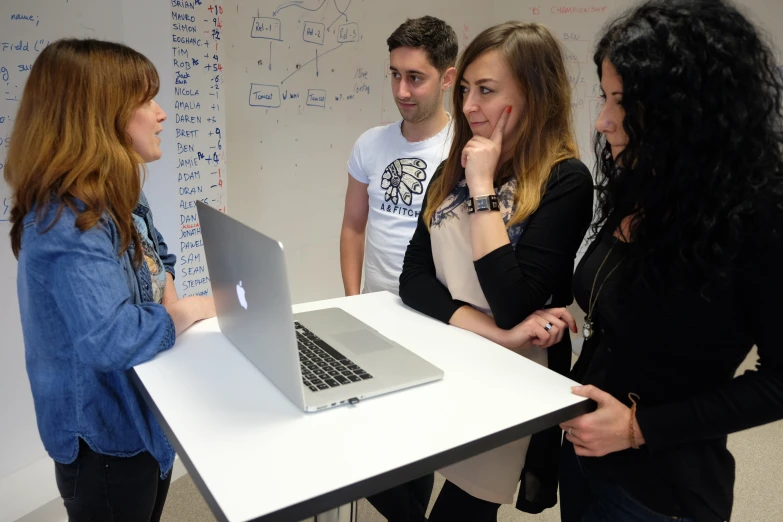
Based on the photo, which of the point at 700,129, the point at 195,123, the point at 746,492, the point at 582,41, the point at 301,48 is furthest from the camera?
the point at 582,41

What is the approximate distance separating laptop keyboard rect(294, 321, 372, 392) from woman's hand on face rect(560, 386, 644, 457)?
0.37 metres

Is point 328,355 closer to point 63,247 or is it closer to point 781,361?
Result: point 63,247

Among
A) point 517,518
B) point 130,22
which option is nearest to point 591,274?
point 517,518

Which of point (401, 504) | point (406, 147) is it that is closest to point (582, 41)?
point (406, 147)

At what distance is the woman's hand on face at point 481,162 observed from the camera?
126 centimetres

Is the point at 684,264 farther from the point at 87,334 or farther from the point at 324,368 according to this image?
the point at 87,334

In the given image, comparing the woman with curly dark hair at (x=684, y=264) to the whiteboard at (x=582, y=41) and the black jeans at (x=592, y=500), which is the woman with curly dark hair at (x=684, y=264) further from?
the whiteboard at (x=582, y=41)

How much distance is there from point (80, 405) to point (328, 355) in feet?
1.63

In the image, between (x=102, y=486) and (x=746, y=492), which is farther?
(x=746, y=492)

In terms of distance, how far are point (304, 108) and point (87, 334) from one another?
2.04 metres

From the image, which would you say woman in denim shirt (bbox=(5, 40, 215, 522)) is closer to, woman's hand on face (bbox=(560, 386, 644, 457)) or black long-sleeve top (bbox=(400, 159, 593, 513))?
black long-sleeve top (bbox=(400, 159, 593, 513))

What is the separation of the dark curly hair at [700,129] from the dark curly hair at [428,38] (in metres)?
1.19

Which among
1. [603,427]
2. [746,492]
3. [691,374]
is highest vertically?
[691,374]

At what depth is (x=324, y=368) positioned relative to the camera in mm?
1048
